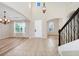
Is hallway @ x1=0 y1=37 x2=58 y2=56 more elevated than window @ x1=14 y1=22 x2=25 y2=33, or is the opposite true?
window @ x1=14 y1=22 x2=25 y2=33

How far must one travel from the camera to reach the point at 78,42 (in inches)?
131

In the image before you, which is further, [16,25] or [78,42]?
[16,25]

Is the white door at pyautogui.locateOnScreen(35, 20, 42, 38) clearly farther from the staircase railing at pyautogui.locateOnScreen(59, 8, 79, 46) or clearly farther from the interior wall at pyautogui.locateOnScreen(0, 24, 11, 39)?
the staircase railing at pyautogui.locateOnScreen(59, 8, 79, 46)

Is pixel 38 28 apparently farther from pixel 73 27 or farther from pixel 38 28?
pixel 73 27

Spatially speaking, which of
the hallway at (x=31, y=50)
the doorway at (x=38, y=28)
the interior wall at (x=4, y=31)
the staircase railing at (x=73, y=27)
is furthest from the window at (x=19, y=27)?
the staircase railing at (x=73, y=27)

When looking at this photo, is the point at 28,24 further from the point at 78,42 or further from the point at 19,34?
the point at 78,42

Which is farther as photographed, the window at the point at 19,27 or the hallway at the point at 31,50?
the window at the point at 19,27

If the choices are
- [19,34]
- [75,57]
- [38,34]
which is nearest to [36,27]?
[38,34]

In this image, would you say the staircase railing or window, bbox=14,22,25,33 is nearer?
the staircase railing

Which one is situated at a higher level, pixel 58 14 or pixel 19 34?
pixel 58 14

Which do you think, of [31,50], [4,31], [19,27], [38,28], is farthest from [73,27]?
[19,27]

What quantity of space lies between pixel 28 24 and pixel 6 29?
100 inches

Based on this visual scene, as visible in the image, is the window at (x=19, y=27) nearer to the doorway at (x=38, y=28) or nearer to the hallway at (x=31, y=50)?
the doorway at (x=38, y=28)

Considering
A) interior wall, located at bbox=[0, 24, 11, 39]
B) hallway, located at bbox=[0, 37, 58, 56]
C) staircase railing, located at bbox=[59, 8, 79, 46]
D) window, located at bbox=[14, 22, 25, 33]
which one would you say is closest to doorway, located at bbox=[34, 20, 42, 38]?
window, located at bbox=[14, 22, 25, 33]
